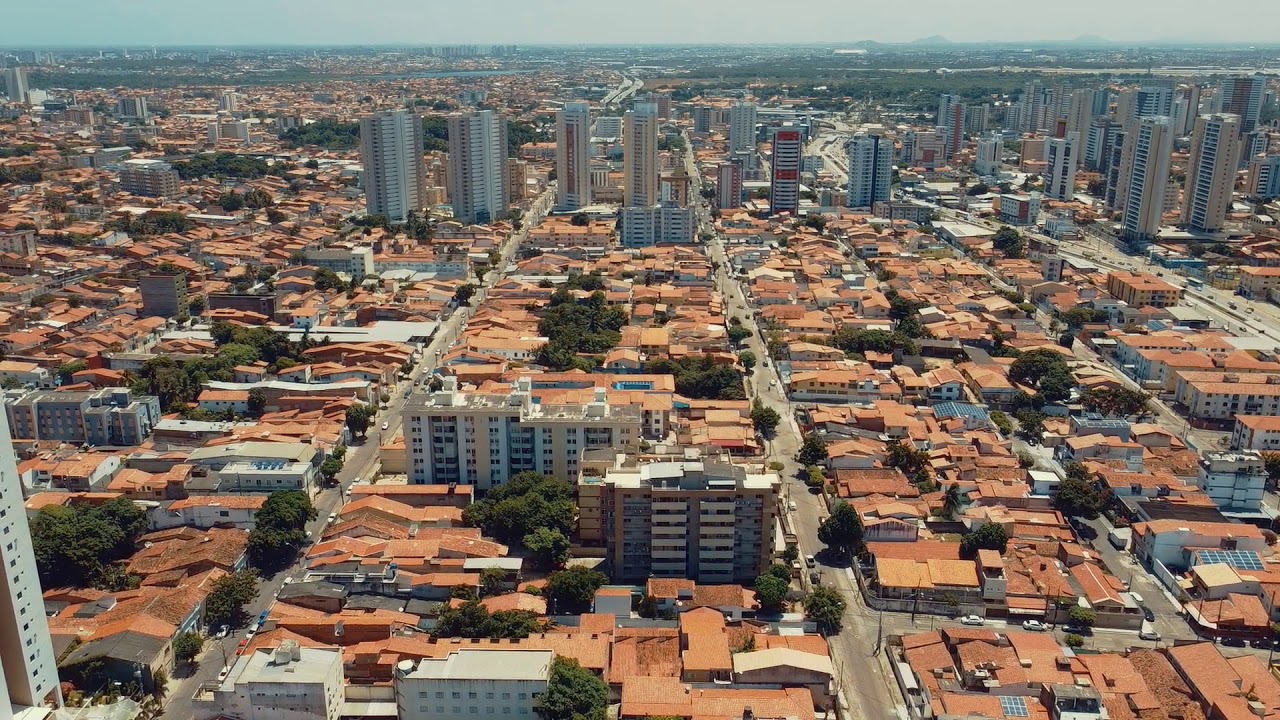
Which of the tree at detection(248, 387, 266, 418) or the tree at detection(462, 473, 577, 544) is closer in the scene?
the tree at detection(462, 473, 577, 544)

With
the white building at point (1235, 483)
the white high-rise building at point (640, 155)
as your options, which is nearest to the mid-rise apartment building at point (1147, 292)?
the white building at point (1235, 483)

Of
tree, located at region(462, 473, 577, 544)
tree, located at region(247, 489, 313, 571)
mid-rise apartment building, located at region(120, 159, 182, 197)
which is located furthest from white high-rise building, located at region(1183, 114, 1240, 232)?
mid-rise apartment building, located at region(120, 159, 182, 197)

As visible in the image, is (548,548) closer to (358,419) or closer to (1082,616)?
(358,419)

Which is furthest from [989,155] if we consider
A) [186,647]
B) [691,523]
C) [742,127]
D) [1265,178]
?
[186,647]

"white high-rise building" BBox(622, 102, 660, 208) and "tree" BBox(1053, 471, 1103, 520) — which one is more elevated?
"white high-rise building" BBox(622, 102, 660, 208)

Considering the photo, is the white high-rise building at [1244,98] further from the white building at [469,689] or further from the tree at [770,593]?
the white building at [469,689]

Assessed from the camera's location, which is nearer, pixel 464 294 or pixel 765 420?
pixel 765 420

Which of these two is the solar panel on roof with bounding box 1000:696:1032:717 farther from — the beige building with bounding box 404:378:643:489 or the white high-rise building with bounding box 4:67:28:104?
the white high-rise building with bounding box 4:67:28:104
